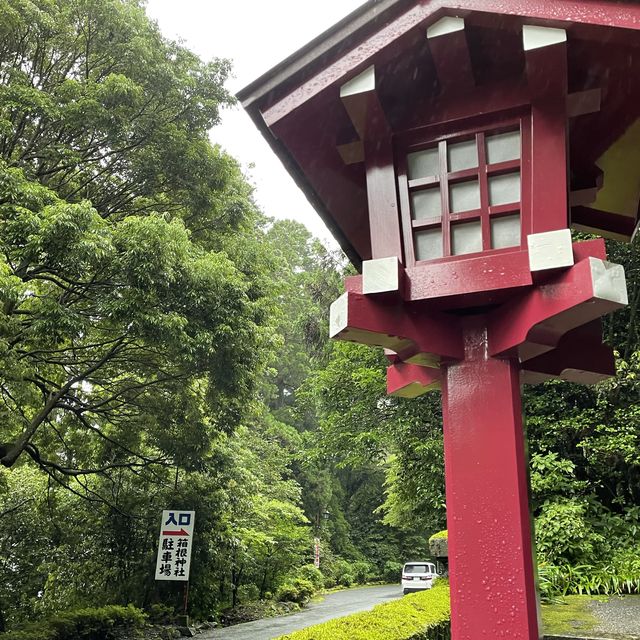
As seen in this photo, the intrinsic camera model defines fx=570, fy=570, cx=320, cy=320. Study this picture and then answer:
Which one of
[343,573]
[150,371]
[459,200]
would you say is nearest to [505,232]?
[459,200]

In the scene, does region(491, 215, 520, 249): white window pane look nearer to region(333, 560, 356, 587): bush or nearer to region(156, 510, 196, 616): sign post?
region(156, 510, 196, 616): sign post

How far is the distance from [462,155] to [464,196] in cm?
24

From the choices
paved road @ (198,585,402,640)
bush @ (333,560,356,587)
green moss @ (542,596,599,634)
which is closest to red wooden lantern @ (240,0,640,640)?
green moss @ (542,596,599,634)

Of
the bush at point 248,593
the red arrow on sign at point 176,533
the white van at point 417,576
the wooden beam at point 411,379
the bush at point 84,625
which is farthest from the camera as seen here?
the white van at point 417,576

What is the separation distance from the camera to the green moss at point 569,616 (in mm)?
4944

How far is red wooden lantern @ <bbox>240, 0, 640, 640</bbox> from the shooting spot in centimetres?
261

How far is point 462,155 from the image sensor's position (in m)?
3.06

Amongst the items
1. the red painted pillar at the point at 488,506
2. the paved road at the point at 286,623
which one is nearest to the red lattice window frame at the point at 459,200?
the red painted pillar at the point at 488,506

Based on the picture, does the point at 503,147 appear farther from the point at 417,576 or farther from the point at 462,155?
the point at 417,576

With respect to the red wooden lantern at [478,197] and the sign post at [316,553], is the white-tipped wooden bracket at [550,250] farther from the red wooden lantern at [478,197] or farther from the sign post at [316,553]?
the sign post at [316,553]

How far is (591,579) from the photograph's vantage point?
25.3 ft

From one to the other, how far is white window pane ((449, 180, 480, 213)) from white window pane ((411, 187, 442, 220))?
0.07m

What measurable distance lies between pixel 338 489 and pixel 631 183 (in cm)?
2810

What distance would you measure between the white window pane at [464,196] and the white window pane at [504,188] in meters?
0.07
